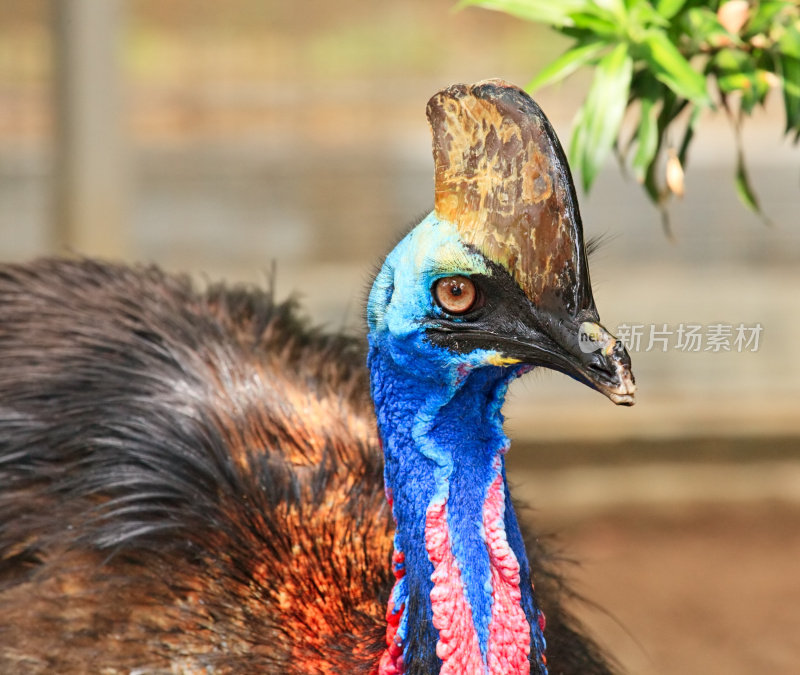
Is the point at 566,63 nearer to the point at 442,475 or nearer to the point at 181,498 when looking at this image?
the point at 442,475

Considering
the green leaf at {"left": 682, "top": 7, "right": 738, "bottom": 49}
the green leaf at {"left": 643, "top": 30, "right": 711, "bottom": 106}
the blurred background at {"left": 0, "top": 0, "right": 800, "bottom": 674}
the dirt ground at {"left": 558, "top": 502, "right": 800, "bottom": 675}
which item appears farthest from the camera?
the blurred background at {"left": 0, "top": 0, "right": 800, "bottom": 674}

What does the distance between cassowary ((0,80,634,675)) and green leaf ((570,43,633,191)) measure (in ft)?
1.37

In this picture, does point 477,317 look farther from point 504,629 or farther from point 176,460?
point 176,460

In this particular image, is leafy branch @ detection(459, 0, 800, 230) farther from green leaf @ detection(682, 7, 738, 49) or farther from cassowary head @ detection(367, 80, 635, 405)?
cassowary head @ detection(367, 80, 635, 405)

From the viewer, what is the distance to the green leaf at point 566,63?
1.96m

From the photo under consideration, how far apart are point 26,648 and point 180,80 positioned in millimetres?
A: 3710

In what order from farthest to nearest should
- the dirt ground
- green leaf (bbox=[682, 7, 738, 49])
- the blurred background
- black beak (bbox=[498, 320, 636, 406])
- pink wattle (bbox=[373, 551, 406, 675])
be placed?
the blurred background < the dirt ground < green leaf (bbox=[682, 7, 738, 49]) < pink wattle (bbox=[373, 551, 406, 675]) < black beak (bbox=[498, 320, 636, 406])

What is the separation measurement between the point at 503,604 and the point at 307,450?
0.65 m

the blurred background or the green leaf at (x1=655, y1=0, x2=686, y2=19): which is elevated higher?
the green leaf at (x1=655, y1=0, x2=686, y2=19)

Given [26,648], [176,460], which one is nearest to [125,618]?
[26,648]

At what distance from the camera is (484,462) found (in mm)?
1689

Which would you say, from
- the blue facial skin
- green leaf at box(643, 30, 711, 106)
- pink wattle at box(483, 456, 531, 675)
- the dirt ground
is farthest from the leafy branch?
the dirt ground

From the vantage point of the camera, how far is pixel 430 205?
14.4 ft

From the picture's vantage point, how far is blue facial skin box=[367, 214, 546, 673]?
1.62 meters
